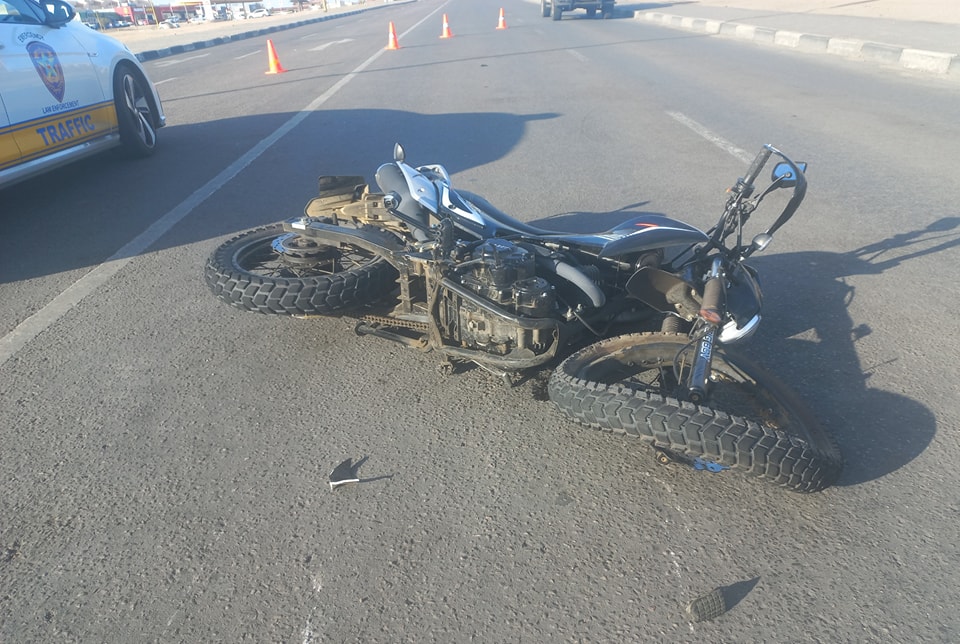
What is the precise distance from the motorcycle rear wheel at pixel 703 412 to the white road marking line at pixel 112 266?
10.3 ft

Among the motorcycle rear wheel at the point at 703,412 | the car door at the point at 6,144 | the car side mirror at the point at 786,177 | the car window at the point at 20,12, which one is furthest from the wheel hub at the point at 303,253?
the car window at the point at 20,12

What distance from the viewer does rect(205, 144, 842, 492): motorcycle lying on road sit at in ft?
7.54

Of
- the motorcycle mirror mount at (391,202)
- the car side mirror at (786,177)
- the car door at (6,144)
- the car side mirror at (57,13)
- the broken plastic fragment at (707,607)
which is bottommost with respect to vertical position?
the broken plastic fragment at (707,607)

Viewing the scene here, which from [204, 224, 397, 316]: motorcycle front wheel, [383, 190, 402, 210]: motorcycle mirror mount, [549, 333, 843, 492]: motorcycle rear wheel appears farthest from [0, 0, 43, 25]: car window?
[549, 333, 843, 492]: motorcycle rear wheel

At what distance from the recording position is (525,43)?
19.6 meters

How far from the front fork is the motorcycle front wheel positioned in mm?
1687

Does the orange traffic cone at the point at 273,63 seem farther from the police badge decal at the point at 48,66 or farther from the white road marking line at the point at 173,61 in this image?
the police badge decal at the point at 48,66

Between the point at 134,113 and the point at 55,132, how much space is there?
157cm

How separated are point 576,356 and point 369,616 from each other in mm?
1321

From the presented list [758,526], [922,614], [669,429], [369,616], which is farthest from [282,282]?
[922,614]

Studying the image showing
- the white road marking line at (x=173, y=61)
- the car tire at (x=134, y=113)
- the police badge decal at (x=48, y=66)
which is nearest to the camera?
the police badge decal at (x=48, y=66)

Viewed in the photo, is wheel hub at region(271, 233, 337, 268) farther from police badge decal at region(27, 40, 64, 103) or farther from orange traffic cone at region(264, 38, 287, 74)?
orange traffic cone at region(264, 38, 287, 74)

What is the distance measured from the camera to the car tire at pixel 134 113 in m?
6.92

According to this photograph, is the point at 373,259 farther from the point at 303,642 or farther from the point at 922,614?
the point at 922,614
